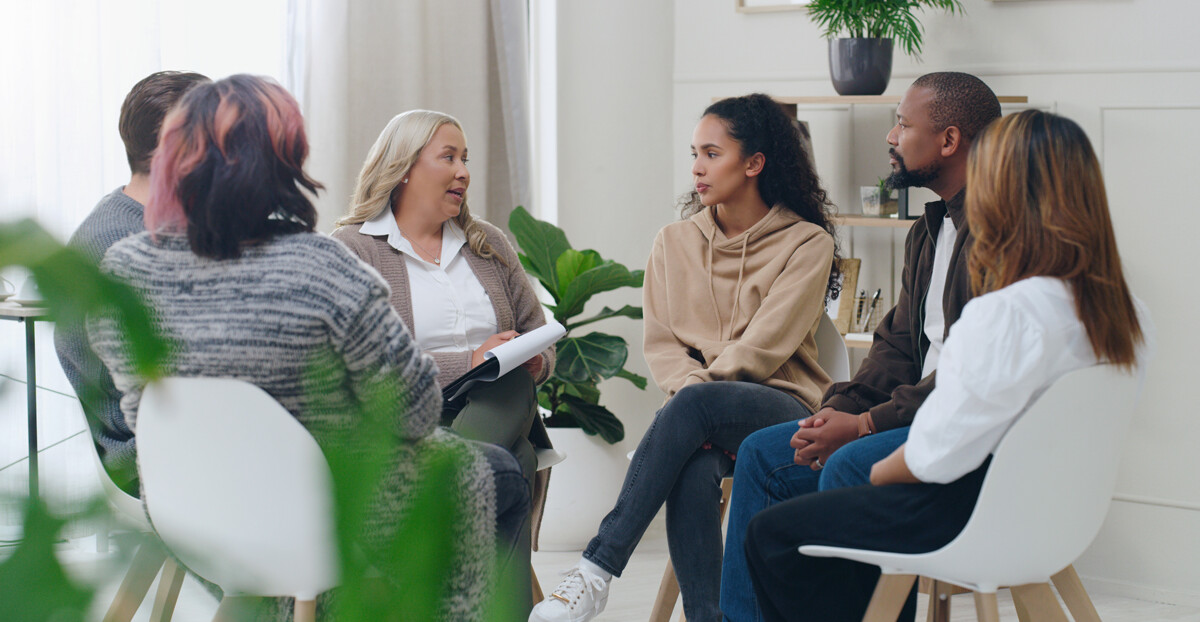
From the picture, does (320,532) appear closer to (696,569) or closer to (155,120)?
(155,120)

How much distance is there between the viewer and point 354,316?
4.50ft

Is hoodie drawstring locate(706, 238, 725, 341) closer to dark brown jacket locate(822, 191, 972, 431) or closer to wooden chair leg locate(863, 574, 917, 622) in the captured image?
dark brown jacket locate(822, 191, 972, 431)

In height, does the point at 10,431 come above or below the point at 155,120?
below

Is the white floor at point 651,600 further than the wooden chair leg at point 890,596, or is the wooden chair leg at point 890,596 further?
the white floor at point 651,600

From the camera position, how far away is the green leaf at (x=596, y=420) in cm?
319

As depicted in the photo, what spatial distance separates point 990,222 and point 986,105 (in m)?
0.68

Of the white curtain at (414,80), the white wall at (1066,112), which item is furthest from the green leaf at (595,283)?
the white curtain at (414,80)

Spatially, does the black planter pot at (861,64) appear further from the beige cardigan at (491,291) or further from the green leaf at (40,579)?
the green leaf at (40,579)

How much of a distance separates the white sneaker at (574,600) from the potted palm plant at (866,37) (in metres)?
1.68

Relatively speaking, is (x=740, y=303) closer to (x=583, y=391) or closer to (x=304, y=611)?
(x=583, y=391)

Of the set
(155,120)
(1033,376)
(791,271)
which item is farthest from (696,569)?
(155,120)

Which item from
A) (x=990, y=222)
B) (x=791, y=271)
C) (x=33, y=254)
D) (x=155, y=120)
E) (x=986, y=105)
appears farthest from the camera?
(x=791, y=271)

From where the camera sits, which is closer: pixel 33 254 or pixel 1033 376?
pixel 33 254

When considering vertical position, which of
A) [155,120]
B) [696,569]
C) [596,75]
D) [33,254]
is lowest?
[696,569]
